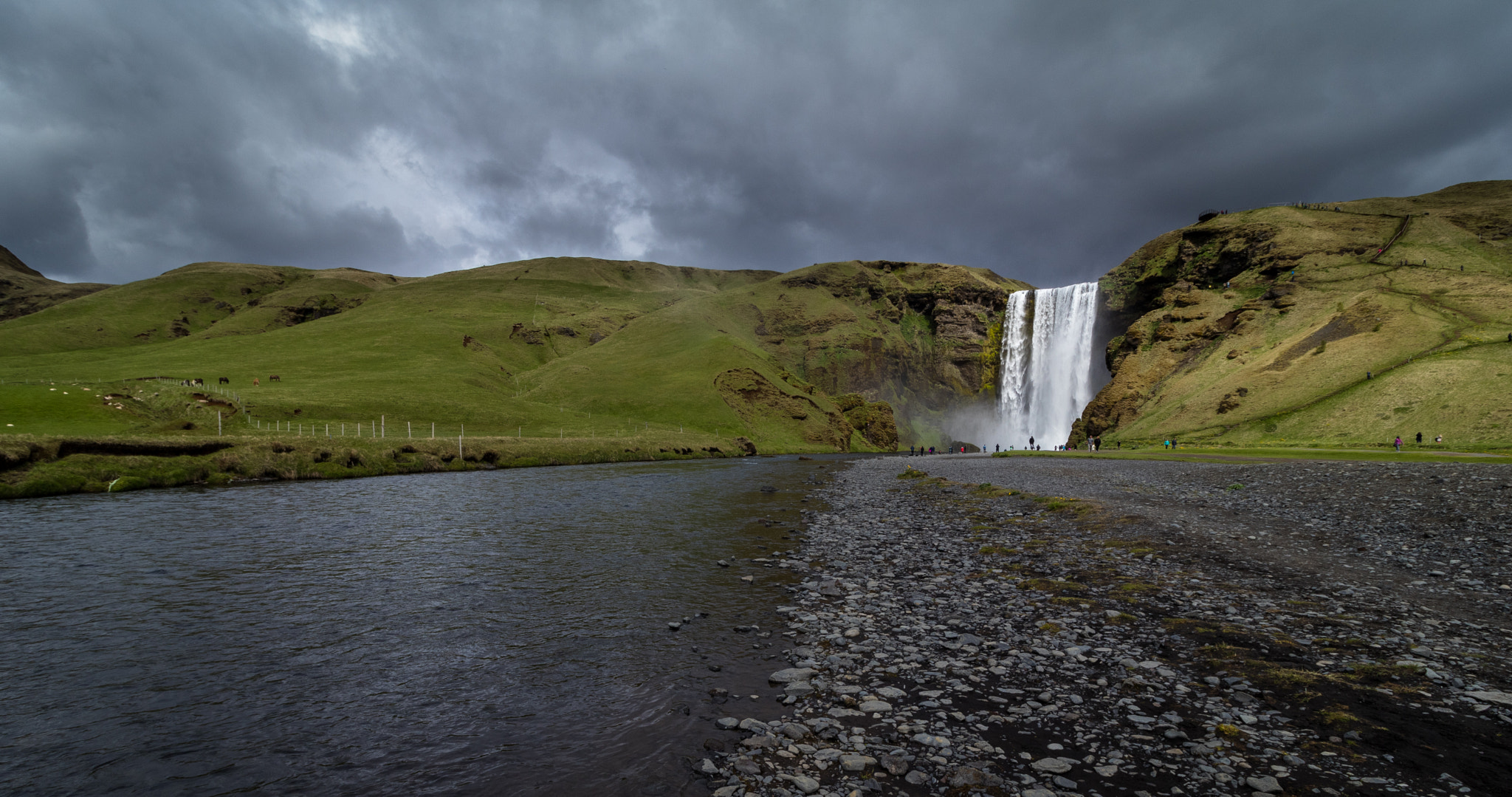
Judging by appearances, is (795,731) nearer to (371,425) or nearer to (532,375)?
(371,425)

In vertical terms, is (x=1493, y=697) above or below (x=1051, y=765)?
above

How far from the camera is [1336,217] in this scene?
89688mm

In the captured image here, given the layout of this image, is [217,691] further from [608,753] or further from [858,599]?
[858,599]

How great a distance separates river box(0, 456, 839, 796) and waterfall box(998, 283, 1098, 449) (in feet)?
359

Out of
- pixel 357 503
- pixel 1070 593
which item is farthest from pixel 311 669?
pixel 357 503

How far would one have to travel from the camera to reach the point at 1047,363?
398 feet

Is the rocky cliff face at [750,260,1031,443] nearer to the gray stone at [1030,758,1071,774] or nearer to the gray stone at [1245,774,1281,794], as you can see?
the gray stone at [1030,758,1071,774]

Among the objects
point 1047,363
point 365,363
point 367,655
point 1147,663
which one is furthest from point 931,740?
point 365,363

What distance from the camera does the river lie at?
22.5ft

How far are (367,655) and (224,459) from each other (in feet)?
136

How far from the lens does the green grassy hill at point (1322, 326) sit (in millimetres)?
51844

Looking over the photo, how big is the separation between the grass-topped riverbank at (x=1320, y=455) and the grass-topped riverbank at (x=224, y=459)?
58134 millimetres

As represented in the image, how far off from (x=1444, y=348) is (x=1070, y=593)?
73.8 meters

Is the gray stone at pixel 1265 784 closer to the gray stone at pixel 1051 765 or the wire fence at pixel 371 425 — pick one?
the gray stone at pixel 1051 765
